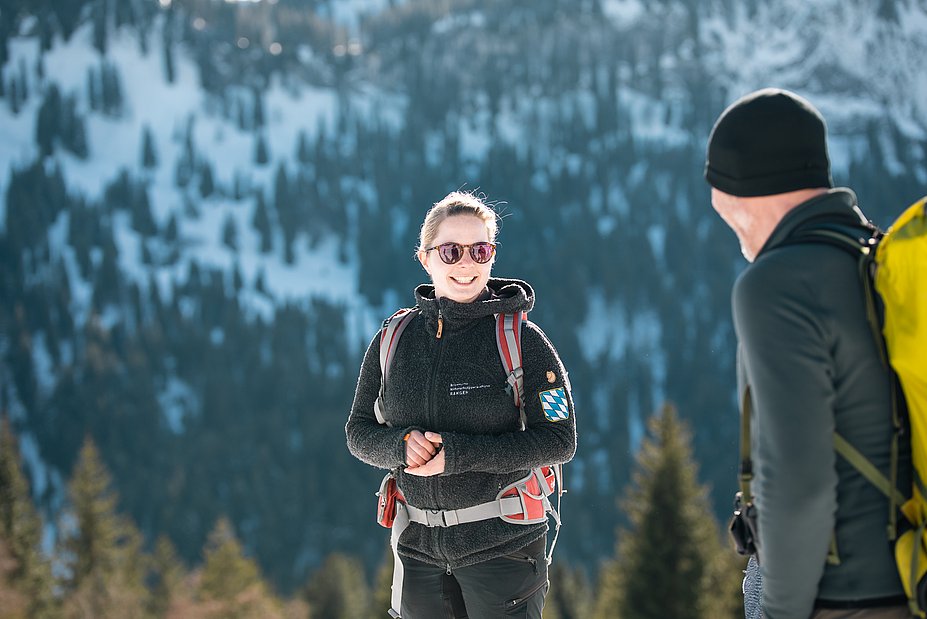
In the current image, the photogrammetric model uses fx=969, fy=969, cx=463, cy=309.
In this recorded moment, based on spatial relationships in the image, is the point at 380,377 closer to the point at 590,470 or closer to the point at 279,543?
the point at 279,543

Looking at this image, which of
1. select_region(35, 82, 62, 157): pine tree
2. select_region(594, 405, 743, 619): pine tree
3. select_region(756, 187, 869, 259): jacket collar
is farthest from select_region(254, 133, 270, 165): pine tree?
select_region(756, 187, 869, 259): jacket collar

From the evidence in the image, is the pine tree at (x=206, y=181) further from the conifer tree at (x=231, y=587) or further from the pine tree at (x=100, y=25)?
the conifer tree at (x=231, y=587)

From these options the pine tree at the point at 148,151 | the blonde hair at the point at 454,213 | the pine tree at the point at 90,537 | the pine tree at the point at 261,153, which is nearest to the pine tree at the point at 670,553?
the blonde hair at the point at 454,213

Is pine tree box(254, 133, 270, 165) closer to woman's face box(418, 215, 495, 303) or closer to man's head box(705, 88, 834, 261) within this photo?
woman's face box(418, 215, 495, 303)

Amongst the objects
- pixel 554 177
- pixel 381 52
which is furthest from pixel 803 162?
pixel 381 52

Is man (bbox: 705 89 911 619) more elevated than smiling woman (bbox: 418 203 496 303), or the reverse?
smiling woman (bbox: 418 203 496 303)

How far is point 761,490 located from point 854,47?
181 metres

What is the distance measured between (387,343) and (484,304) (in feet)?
1.49

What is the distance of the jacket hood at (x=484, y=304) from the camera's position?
4.01 metres

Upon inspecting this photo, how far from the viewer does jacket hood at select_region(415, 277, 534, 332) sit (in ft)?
13.2

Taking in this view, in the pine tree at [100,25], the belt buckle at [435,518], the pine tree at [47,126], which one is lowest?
the belt buckle at [435,518]

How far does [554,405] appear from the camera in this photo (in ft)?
12.8

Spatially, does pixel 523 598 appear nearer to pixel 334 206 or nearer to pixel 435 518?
pixel 435 518

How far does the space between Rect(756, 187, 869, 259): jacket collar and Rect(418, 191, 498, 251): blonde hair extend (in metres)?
1.57
